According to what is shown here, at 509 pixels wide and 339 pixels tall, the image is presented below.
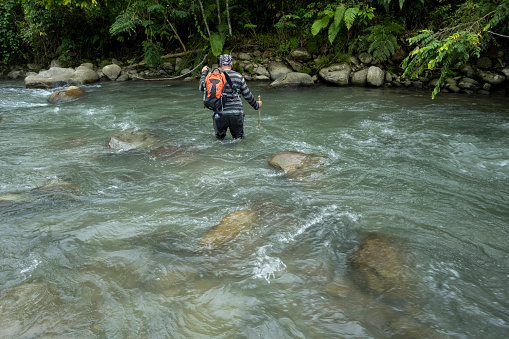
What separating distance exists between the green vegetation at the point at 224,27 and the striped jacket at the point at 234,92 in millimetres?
5948

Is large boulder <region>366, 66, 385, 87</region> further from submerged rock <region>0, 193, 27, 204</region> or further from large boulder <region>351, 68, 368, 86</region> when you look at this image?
submerged rock <region>0, 193, 27, 204</region>

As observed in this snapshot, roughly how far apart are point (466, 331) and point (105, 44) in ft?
71.1

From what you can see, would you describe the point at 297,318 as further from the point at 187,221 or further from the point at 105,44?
the point at 105,44

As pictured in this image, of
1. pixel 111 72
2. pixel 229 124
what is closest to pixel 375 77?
pixel 229 124

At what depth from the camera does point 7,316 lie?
2.97 m

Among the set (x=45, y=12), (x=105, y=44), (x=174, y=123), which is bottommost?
(x=174, y=123)

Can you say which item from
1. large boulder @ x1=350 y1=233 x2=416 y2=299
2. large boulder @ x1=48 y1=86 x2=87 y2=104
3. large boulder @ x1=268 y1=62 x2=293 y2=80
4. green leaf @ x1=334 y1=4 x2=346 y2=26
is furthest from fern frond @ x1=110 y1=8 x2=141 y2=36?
large boulder @ x1=350 y1=233 x2=416 y2=299

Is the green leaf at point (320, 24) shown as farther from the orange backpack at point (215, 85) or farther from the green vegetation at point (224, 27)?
the orange backpack at point (215, 85)

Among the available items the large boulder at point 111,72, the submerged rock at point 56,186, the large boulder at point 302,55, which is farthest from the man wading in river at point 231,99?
the large boulder at point 111,72

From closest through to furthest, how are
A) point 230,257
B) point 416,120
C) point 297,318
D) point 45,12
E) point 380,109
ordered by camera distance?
point 297,318, point 230,257, point 416,120, point 380,109, point 45,12

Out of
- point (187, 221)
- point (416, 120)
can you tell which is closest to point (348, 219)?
point (187, 221)

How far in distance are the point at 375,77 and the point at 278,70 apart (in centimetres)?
407

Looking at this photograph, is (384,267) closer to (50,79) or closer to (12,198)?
(12,198)

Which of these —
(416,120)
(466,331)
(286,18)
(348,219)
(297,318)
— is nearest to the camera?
(466,331)
